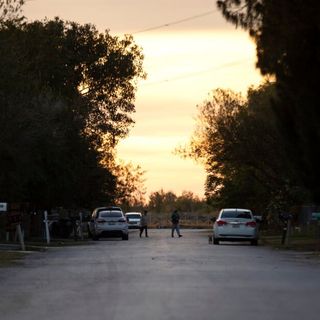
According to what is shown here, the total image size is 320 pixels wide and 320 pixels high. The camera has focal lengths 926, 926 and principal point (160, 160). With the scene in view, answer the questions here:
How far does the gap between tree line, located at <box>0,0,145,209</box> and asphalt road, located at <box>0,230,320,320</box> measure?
23.5ft

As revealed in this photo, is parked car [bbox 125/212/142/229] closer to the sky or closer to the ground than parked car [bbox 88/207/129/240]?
closer to the sky

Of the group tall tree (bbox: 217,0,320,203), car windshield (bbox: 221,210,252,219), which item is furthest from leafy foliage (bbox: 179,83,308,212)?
tall tree (bbox: 217,0,320,203)

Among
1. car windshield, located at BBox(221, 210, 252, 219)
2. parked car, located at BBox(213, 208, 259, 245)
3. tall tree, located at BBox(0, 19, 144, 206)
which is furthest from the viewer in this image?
car windshield, located at BBox(221, 210, 252, 219)

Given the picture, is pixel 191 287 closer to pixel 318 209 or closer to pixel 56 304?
pixel 56 304

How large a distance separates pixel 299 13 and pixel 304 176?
4142 mm

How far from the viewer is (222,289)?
17.9 metres

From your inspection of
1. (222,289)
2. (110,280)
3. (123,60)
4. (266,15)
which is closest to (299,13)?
(266,15)

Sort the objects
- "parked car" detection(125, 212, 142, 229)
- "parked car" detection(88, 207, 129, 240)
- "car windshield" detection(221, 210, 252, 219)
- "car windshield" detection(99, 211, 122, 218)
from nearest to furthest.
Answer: "car windshield" detection(221, 210, 252, 219)
"parked car" detection(88, 207, 129, 240)
"car windshield" detection(99, 211, 122, 218)
"parked car" detection(125, 212, 142, 229)

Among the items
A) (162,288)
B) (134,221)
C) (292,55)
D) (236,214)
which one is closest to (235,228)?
(236,214)

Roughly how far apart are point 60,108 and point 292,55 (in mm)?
25201

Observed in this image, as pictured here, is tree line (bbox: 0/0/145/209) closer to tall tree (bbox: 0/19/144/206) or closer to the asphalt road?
tall tree (bbox: 0/19/144/206)

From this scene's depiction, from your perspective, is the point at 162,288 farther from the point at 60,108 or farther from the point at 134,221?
the point at 134,221

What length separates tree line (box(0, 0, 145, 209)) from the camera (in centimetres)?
3359

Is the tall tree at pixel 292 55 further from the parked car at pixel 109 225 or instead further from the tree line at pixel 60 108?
the parked car at pixel 109 225
